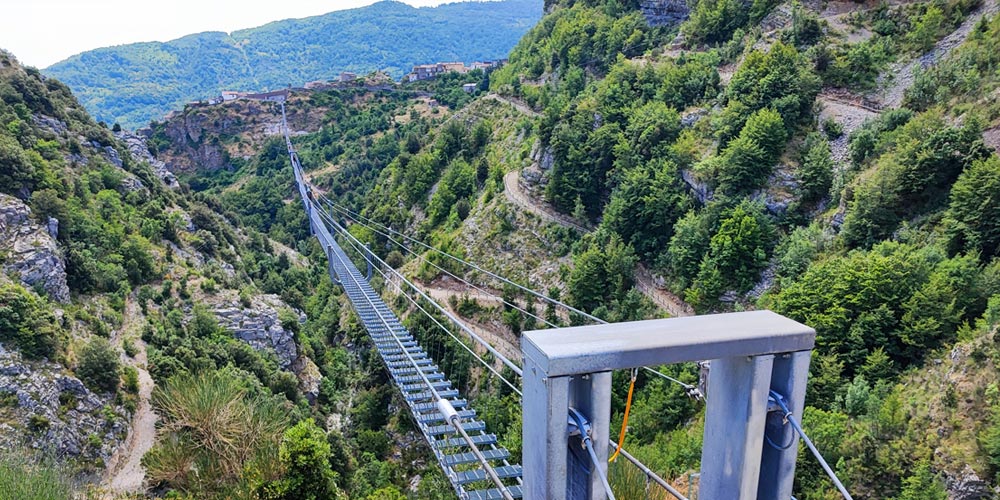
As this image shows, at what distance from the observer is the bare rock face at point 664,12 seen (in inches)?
1391

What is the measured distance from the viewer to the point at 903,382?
1272 centimetres

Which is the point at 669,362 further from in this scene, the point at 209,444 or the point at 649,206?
the point at 649,206

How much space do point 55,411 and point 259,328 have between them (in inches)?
386

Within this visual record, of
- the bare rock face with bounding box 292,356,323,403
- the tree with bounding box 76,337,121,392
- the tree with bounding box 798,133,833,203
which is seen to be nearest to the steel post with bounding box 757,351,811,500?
the tree with bounding box 76,337,121,392

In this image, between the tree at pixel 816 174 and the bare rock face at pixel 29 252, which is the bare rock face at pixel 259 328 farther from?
the tree at pixel 816 174

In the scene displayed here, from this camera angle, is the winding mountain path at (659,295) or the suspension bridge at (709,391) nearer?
the suspension bridge at (709,391)

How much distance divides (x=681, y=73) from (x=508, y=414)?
19.0 m

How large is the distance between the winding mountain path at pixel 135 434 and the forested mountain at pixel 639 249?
38 cm

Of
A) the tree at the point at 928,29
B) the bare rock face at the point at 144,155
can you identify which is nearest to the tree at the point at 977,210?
the tree at the point at 928,29

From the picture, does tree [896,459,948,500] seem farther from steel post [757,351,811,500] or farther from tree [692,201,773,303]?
steel post [757,351,811,500]

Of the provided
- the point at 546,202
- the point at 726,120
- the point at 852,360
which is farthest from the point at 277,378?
the point at 726,120

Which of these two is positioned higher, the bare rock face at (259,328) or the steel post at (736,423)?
the steel post at (736,423)

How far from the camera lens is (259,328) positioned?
23.2 m

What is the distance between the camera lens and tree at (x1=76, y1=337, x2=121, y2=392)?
49.3 feet
